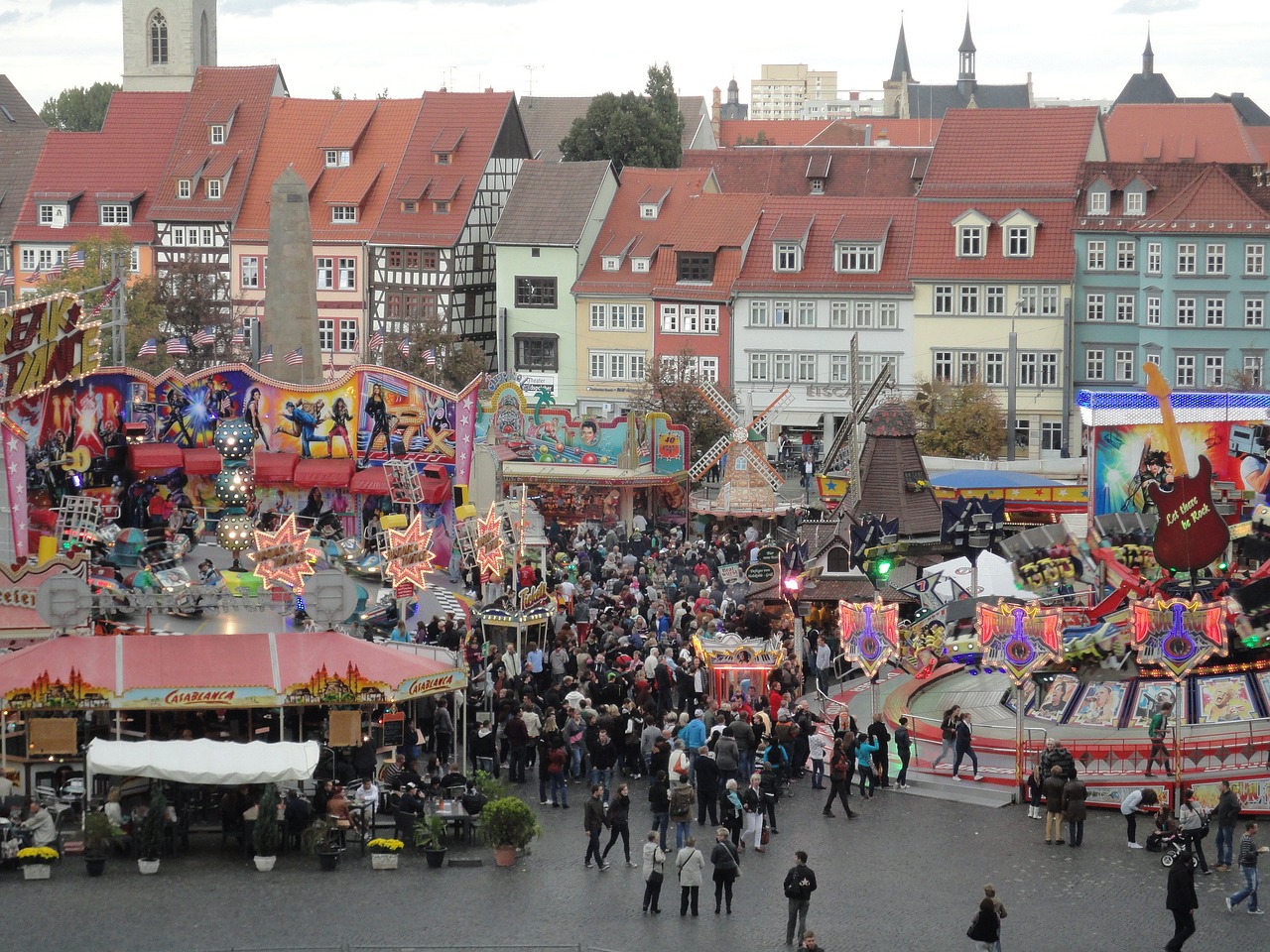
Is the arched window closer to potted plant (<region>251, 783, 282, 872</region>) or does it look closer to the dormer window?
the dormer window

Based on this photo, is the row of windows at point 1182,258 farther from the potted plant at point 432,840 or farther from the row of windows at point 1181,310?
the potted plant at point 432,840

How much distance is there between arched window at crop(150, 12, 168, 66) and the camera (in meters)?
117

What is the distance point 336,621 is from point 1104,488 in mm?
21461

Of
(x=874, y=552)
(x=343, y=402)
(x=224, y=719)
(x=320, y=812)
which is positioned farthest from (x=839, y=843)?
(x=343, y=402)

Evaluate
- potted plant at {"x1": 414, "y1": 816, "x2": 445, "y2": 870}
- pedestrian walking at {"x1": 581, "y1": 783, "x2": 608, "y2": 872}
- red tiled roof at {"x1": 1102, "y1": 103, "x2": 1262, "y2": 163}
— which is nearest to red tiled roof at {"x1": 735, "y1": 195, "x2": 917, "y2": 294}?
red tiled roof at {"x1": 1102, "y1": 103, "x2": 1262, "y2": 163}

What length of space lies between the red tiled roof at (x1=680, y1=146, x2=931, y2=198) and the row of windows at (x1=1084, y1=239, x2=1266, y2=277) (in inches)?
600

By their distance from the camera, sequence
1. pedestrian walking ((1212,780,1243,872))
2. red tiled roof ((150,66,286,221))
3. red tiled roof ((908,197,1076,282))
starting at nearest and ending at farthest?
pedestrian walking ((1212,780,1243,872))
red tiled roof ((908,197,1076,282))
red tiled roof ((150,66,286,221))

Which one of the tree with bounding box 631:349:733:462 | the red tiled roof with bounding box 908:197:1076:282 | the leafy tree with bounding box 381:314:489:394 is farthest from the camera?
the leafy tree with bounding box 381:314:489:394

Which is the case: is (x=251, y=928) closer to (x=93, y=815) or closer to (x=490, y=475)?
(x=93, y=815)

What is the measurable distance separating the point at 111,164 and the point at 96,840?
66151 mm

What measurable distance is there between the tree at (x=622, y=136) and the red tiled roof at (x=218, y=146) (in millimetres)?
13728

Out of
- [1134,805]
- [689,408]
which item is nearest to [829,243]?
[689,408]

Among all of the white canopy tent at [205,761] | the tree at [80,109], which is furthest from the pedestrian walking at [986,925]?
the tree at [80,109]

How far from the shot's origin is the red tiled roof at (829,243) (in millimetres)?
77375
